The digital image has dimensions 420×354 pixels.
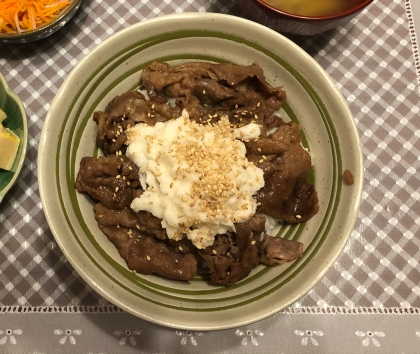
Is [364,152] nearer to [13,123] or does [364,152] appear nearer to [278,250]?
[278,250]

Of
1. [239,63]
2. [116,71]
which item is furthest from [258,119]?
[116,71]

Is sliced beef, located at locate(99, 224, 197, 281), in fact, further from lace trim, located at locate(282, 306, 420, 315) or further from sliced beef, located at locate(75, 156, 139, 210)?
lace trim, located at locate(282, 306, 420, 315)

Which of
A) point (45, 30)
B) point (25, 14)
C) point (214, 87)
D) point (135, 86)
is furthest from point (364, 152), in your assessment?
point (25, 14)

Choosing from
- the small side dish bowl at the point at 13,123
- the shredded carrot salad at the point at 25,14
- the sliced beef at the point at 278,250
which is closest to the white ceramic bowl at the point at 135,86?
the sliced beef at the point at 278,250

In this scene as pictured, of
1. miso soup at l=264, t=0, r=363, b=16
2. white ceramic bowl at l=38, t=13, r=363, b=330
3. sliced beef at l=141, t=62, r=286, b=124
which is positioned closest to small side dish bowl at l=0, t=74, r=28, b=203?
white ceramic bowl at l=38, t=13, r=363, b=330

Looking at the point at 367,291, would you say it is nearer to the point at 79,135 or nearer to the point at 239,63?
the point at 239,63

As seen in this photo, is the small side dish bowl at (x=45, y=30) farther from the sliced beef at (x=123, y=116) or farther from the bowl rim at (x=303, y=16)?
the bowl rim at (x=303, y=16)

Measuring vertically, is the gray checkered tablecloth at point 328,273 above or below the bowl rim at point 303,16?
below
